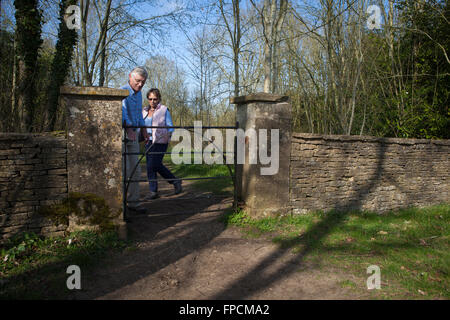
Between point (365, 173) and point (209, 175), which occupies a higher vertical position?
point (365, 173)

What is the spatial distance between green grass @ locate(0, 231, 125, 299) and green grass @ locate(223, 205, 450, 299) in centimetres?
190

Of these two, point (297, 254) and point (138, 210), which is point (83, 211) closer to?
point (138, 210)

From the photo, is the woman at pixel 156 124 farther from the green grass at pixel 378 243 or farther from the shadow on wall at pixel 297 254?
the shadow on wall at pixel 297 254

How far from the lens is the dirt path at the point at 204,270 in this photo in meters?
2.74

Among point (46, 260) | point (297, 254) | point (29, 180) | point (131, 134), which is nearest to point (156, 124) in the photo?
point (131, 134)

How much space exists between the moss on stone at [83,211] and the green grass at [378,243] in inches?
68.7

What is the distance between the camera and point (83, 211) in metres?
3.55

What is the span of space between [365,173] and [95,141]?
451cm

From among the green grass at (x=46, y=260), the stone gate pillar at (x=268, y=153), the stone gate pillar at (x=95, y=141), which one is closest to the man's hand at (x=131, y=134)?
the stone gate pillar at (x=95, y=141)

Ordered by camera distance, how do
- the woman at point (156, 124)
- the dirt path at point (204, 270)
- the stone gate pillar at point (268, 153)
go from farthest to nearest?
the woman at point (156, 124)
the stone gate pillar at point (268, 153)
the dirt path at point (204, 270)

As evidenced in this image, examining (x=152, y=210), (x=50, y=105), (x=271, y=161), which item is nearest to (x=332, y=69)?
(x=271, y=161)

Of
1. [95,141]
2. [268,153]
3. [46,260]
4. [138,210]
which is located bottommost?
[46,260]

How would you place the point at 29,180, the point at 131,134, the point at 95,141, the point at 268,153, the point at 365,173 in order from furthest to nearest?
the point at 365,173 < the point at 268,153 < the point at 131,134 < the point at 95,141 < the point at 29,180
